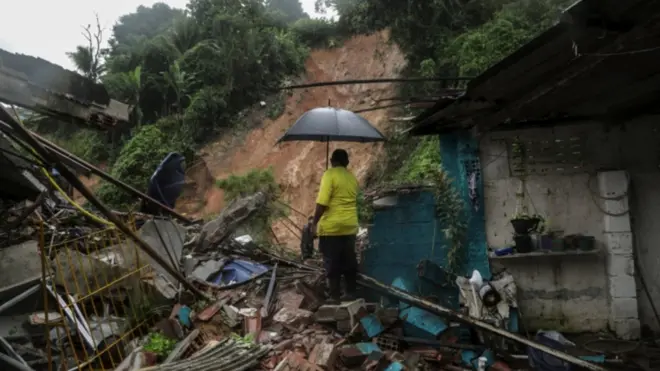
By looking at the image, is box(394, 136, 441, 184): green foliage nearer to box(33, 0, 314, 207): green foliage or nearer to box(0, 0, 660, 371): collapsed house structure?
box(0, 0, 660, 371): collapsed house structure

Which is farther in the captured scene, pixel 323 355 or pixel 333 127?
pixel 333 127

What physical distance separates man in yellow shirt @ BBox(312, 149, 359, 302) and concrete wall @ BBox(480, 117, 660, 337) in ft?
6.79

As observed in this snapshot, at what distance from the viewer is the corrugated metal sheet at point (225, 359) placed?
4387 millimetres

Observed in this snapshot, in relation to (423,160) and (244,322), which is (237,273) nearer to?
(244,322)

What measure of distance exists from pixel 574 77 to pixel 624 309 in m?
3.26

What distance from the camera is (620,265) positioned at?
5.96m

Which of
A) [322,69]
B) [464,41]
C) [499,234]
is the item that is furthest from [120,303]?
[322,69]

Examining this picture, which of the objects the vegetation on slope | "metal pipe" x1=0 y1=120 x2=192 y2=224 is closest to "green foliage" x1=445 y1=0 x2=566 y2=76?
the vegetation on slope

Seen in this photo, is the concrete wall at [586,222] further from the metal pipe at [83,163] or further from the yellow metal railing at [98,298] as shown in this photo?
the metal pipe at [83,163]

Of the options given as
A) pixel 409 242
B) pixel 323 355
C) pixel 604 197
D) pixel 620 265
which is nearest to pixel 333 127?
pixel 409 242

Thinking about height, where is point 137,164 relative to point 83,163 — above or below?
above

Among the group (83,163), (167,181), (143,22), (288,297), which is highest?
(143,22)

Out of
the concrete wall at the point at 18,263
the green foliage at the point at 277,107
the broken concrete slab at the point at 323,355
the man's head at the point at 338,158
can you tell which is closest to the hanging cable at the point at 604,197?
the man's head at the point at 338,158

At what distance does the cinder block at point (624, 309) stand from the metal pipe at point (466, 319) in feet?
5.64
